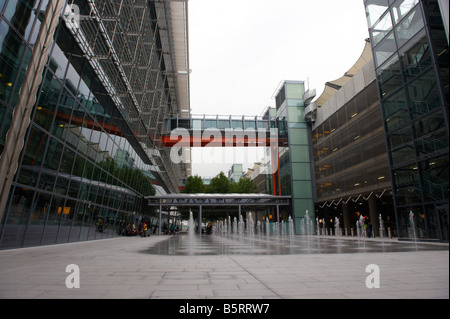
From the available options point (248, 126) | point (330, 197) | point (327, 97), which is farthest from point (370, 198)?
point (248, 126)

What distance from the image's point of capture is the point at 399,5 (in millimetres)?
15281

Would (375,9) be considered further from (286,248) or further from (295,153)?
(295,153)

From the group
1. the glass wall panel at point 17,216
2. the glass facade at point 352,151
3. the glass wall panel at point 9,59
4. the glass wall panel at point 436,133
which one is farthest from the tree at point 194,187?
the glass wall panel at point 436,133

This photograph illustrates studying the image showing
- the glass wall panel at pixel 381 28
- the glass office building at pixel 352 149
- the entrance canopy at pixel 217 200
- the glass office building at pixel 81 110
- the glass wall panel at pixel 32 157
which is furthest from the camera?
the entrance canopy at pixel 217 200

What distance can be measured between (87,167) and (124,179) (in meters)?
8.77

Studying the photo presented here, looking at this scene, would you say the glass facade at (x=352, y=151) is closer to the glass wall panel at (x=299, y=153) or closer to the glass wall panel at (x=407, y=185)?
the glass wall panel at (x=299, y=153)

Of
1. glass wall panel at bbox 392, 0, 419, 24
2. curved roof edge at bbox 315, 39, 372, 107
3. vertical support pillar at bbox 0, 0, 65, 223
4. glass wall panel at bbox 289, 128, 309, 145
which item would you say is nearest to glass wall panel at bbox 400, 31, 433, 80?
vertical support pillar at bbox 0, 0, 65, 223

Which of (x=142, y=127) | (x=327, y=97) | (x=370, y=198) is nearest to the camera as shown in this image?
(x=370, y=198)

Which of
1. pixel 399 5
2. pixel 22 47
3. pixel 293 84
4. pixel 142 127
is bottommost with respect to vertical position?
pixel 22 47

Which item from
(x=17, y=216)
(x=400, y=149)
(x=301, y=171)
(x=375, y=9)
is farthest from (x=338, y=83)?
(x=17, y=216)

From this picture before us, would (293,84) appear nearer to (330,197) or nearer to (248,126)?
(248,126)

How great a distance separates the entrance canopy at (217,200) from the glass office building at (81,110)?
245 inches

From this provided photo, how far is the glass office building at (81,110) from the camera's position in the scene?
33.8ft

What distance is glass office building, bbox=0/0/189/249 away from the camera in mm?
10312
